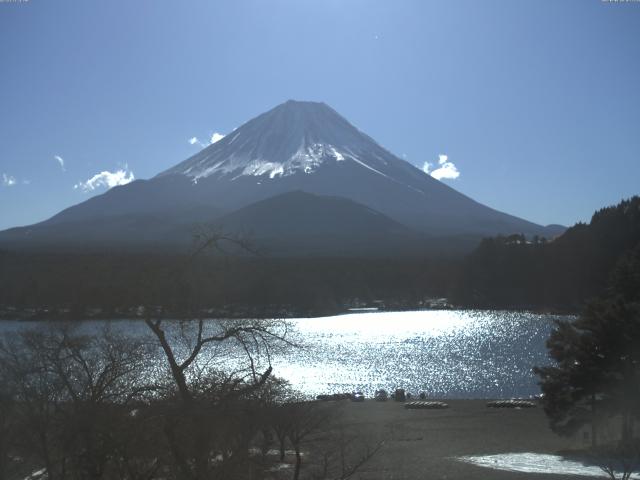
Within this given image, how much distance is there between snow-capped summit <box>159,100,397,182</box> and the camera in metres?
136

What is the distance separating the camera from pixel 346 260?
80.9m

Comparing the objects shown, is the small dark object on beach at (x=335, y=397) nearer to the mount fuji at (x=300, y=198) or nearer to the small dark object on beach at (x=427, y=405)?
the small dark object on beach at (x=427, y=405)

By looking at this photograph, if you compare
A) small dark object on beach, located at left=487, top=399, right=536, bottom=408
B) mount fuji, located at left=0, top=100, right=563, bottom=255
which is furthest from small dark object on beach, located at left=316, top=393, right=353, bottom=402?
mount fuji, located at left=0, top=100, right=563, bottom=255

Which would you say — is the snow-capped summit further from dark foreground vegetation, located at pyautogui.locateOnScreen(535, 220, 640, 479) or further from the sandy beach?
dark foreground vegetation, located at pyautogui.locateOnScreen(535, 220, 640, 479)

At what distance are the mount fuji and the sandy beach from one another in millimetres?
58878

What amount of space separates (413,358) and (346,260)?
4092 cm

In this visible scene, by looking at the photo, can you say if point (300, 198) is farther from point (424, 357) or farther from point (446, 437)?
point (446, 437)

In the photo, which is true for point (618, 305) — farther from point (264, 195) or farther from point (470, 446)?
point (264, 195)

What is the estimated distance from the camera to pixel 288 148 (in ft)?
465

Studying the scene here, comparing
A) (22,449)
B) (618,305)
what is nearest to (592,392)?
(618,305)

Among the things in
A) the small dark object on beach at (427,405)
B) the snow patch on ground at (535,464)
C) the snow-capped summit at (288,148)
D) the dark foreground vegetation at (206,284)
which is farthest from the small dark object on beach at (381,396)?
the snow-capped summit at (288,148)

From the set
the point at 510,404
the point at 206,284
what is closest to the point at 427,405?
the point at 510,404

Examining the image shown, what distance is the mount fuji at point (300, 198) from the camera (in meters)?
95.9

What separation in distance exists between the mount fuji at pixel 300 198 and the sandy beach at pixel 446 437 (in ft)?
193
